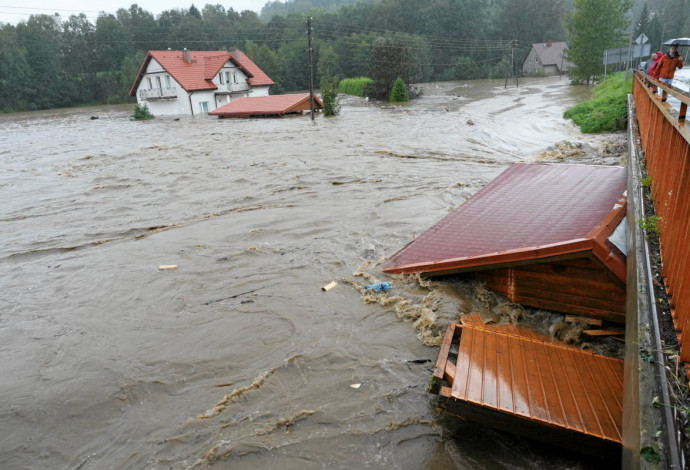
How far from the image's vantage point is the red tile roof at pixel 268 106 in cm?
3369

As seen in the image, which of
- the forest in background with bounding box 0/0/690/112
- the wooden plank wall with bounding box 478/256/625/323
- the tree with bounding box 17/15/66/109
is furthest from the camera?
Answer: the forest in background with bounding box 0/0/690/112

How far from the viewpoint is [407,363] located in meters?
4.73

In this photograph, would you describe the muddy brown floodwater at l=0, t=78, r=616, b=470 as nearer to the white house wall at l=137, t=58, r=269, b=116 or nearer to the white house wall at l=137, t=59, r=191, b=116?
the white house wall at l=137, t=58, r=269, b=116

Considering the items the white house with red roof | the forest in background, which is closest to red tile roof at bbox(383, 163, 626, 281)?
the white house with red roof

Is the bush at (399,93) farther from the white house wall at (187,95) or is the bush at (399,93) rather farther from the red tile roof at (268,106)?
the white house wall at (187,95)

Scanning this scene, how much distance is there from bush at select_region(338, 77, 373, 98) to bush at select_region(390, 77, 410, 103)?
273 inches

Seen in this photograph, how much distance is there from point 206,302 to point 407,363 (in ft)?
9.73

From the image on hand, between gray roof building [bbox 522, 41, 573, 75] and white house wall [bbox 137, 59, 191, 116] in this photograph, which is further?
gray roof building [bbox 522, 41, 573, 75]

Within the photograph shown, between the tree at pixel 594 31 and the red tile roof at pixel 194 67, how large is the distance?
31.7 m

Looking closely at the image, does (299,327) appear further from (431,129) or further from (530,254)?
(431,129)

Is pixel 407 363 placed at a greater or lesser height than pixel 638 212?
lesser

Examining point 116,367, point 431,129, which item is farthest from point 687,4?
point 116,367

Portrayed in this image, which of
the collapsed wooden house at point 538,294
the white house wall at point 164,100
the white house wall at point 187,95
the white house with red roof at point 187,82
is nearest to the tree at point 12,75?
the white house with red roof at point 187,82

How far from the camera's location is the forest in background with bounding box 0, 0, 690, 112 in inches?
2530
